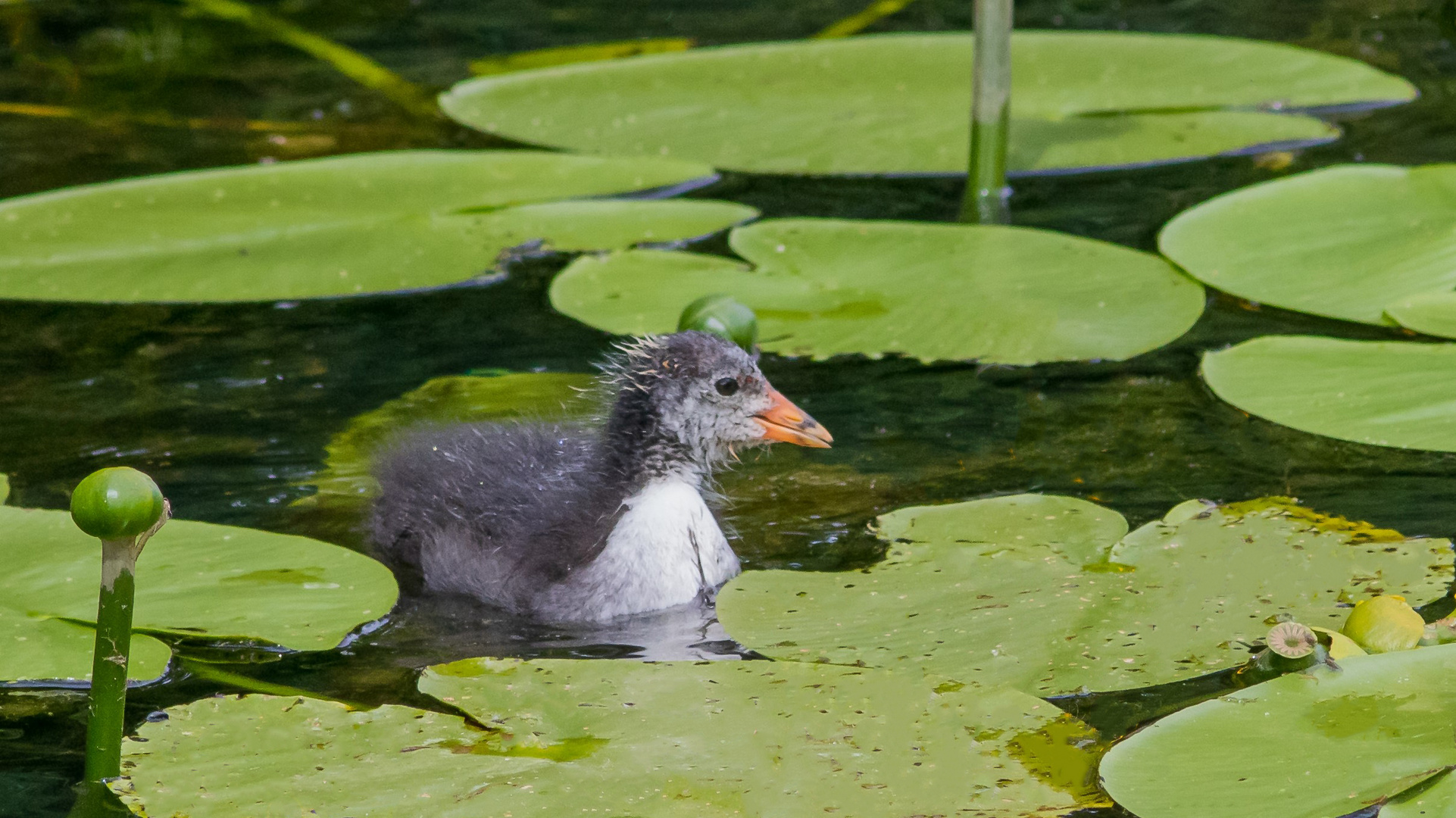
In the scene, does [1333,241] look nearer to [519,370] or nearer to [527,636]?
[519,370]

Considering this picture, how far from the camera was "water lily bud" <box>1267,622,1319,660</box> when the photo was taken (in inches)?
97.9

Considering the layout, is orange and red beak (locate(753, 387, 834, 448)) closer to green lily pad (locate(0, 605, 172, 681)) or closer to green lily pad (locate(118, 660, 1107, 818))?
green lily pad (locate(118, 660, 1107, 818))

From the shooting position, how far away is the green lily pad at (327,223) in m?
4.31

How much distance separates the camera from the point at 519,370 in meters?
4.20

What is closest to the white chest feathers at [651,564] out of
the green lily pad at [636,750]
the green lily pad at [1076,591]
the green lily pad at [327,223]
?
the green lily pad at [1076,591]

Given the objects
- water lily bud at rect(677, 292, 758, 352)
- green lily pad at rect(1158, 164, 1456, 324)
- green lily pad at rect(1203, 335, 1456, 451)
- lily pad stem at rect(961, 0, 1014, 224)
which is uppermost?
lily pad stem at rect(961, 0, 1014, 224)

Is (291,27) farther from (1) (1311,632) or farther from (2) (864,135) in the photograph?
(1) (1311,632)

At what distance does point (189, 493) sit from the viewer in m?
3.56

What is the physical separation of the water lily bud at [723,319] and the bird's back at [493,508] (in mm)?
338

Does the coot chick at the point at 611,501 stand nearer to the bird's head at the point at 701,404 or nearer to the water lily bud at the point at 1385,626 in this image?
the bird's head at the point at 701,404

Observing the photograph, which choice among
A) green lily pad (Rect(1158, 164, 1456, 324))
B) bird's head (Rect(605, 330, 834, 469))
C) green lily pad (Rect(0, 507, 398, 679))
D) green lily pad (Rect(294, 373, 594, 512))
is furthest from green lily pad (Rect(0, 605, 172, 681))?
green lily pad (Rect(1158, 164, 1456, 324))

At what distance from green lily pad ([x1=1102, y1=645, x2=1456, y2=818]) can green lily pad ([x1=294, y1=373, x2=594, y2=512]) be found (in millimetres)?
1737

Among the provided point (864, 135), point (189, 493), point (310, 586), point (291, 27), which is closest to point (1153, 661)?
point (310, 586)

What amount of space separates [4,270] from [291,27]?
3.08 metres
